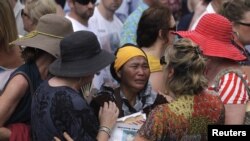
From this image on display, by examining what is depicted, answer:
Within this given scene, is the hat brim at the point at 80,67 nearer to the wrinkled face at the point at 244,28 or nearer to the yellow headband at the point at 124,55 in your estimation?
the yellow headband at the point at 124,55

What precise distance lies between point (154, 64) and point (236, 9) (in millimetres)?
891

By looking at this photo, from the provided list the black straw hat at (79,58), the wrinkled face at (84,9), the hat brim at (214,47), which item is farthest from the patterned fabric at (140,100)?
the wrinkled face at (84,9)

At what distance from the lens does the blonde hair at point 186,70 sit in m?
4.04

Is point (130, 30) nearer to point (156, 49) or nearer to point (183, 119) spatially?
point (156, 49)

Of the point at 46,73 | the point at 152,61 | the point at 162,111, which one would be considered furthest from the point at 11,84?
the point at 152,61

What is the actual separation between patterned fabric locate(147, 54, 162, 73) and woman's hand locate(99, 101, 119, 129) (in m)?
1.21

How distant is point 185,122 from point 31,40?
140 cm

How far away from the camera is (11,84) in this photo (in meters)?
4.50

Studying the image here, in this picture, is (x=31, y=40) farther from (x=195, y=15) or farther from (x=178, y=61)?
(x=195, y=15)

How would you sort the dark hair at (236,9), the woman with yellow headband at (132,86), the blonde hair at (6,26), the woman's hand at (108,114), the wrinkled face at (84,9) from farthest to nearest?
the wrinkled face at (84,9) → the dark hair at (236,9) → the blonde hair at (6,26) → the woman with yellow headband at (132,86) → the woman's hand at (108,114)

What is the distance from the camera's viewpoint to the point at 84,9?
7.04 m

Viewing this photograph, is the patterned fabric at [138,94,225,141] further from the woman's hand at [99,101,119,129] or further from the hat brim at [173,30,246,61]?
the hat brim at [173,30,246,61]

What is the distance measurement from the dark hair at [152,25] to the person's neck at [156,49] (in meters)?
0.03

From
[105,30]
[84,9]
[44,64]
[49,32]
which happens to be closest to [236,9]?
[49,32]
